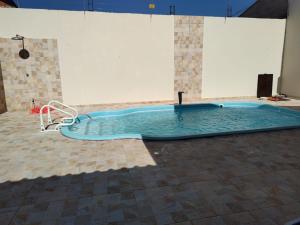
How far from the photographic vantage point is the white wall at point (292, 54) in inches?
412

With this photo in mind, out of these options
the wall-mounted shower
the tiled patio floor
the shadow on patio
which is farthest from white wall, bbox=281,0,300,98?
the wall-mounted shower

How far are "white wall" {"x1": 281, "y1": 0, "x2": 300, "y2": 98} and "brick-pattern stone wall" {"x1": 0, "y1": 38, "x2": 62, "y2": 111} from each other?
405 inches

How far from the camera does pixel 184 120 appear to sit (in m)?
7.96

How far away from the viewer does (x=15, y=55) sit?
8.45m

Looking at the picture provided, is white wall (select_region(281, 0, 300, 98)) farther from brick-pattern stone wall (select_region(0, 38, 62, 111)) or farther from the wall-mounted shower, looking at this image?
the wall-mounted shower

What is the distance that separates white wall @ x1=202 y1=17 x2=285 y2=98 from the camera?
10.4 metres

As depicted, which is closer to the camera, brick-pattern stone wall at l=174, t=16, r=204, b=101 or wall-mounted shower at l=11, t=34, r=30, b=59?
wall-mounted shower at l=11, t=34, r=30, b=59

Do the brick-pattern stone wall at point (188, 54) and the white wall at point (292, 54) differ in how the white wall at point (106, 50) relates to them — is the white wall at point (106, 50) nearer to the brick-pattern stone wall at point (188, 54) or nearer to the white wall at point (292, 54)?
the brick-pattern stone wall at point (188, 54)

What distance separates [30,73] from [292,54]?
37.1 ft

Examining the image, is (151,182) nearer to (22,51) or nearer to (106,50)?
(106,50)

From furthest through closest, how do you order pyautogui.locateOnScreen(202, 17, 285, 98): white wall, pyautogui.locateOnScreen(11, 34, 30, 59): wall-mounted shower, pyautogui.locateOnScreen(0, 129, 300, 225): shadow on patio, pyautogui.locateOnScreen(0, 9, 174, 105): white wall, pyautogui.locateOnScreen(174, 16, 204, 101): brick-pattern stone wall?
pyautogui.locateOnScreen(202, 17, 285, 98): white wall < pyautogui.locateOnScreen(174, 16, 204, 101): brick-pattern stone wall < pyautogui.locateOnScreen(0, 9, 174, 105): white wall < pyautogui.locateOnScreen(11, 34, 30, 59): wall-mounted shower < pyautogui.locateOnScreen(0, 129, 300, 225): shadow on patio

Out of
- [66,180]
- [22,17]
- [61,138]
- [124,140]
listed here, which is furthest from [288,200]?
[22,17]

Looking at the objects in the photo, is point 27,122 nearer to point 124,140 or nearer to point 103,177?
point 124,140

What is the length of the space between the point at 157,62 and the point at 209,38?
2.63 meters
